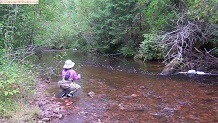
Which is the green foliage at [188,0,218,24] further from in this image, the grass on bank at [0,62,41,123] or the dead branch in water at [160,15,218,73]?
the grass on bank at [0,62,41,123]

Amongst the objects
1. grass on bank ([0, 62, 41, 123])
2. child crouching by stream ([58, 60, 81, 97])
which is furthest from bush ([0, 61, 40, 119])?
child crouching by stream ([58, 60, 81, 97])

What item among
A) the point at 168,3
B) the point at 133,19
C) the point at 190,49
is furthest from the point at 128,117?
the point at 133,19

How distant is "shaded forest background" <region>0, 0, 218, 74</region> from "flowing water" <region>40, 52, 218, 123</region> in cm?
131

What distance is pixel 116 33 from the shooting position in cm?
2233

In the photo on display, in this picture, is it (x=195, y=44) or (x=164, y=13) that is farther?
(x=164, y=13)

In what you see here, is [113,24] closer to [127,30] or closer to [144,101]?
[127,30]

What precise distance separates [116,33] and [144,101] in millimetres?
15226

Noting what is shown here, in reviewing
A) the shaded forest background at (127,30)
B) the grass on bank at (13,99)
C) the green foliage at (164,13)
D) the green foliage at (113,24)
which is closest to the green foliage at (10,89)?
the grass on bank at (13,99)

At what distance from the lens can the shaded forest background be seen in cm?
941

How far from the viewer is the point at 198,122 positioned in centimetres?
585

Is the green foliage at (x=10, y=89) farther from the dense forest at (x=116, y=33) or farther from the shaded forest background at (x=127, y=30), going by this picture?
the shaded forest background at (x=127, y=30)

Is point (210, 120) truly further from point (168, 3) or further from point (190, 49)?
point (168, 3)

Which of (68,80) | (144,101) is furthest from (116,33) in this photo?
(144,101)

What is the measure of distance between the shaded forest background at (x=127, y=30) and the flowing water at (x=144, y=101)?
1308 millimetres
